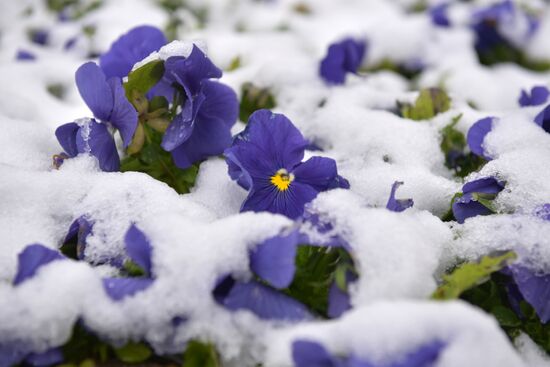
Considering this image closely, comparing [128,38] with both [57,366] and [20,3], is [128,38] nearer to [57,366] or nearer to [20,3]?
[57,366]

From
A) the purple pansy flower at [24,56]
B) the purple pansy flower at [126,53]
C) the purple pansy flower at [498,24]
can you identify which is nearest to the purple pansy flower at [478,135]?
the purple pansy flower at [126,53]

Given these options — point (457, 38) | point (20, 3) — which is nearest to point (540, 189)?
point (457, 38)

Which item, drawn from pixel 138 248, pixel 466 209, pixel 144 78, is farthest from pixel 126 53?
pixel 466 209

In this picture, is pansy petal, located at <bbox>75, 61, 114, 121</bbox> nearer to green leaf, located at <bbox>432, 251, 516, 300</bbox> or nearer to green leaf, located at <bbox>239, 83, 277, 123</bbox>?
green leaf, located at <bbox>239, 83, 277, 123</bbox>

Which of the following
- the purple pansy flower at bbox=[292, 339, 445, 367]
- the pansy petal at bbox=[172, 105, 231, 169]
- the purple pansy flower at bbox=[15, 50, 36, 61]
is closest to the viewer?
the purple pansy flower at bbox=[292, 339, 445, 367]

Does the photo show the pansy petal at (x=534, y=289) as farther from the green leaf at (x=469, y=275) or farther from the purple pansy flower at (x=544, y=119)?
the purple pansy flower at (x=544, y=119)

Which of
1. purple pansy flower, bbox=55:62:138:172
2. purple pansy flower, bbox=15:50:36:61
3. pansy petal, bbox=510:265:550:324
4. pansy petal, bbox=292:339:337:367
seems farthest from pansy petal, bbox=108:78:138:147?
purple pansy flower, bbox=15:50:36:61
